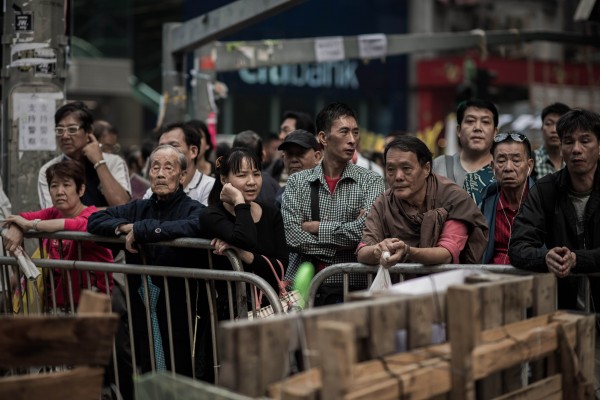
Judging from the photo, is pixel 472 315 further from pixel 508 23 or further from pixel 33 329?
pixel 508 23

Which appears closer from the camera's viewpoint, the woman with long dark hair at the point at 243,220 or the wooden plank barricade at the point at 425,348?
the wooden plank barricade at the point at 425,348

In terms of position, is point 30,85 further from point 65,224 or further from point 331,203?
point 331,203

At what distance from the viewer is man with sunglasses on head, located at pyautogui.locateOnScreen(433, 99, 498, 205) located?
24.8ft

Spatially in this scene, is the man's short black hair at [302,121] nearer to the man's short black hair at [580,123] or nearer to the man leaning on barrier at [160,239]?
the man leaning on barrier at [160,239]

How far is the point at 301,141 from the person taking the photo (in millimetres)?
8461

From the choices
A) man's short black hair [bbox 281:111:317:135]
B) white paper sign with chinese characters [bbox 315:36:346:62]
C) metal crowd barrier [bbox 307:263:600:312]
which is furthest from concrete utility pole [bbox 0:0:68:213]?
white paper sign with chinese characters [bbox 315:36:346:62]

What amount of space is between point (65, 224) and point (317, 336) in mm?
3944

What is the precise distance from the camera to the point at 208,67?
12.0 meters

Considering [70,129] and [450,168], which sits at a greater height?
[70,129]

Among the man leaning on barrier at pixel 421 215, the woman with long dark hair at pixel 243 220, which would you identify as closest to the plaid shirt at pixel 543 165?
the man leaning on barrier at pixel 421 215

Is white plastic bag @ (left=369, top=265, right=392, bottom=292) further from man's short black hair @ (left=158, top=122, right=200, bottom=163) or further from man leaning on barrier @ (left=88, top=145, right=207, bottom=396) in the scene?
man's short black hair @ (left=158, top=122, right=200, bottom=163)

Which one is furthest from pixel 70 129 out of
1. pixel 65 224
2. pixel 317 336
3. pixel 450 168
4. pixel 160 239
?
pixel 317 336

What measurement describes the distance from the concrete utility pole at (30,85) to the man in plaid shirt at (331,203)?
9.26ft

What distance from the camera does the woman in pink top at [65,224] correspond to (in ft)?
23.6
